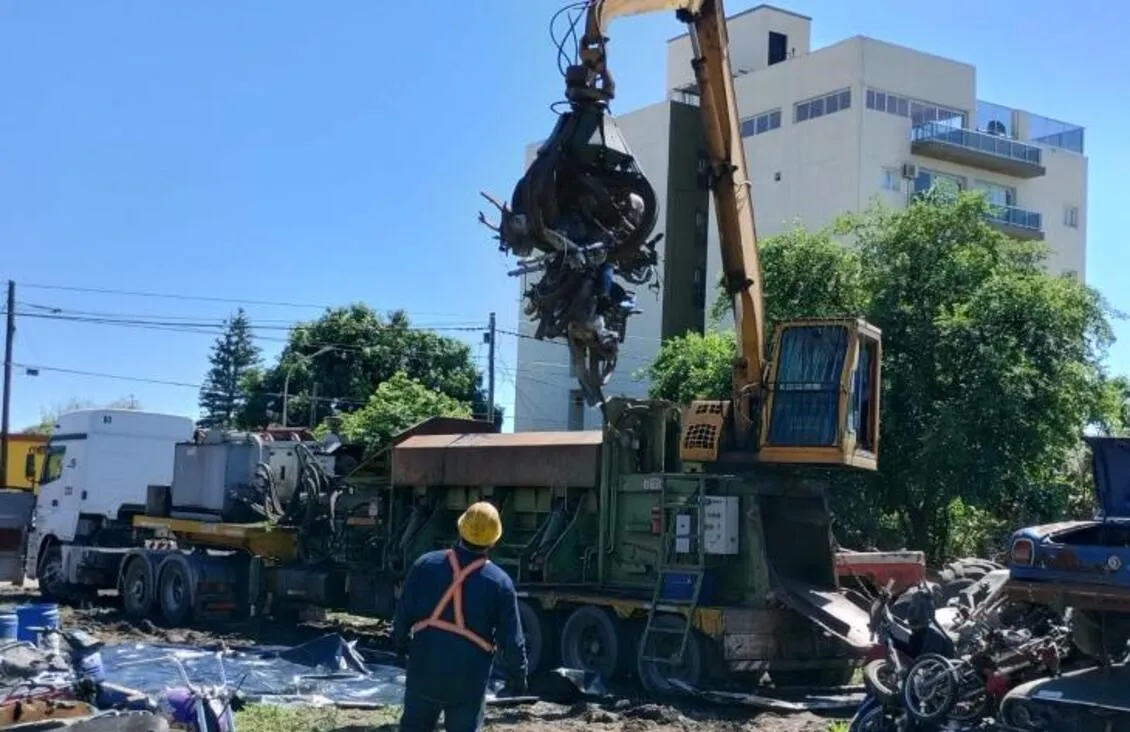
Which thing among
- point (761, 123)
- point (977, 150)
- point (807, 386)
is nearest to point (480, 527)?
point (807, 386)

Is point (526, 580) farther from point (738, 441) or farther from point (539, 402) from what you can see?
point (539, 402)

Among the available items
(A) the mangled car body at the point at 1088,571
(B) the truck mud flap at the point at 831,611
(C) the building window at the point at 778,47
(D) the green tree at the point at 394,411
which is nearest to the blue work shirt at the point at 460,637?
(A) the mangled car body at the point at 1088,571

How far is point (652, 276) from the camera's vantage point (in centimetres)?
1516

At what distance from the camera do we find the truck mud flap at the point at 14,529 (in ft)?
72.5

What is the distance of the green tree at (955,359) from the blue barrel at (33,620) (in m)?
12.7

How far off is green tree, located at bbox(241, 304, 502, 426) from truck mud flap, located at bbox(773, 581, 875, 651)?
132 feet

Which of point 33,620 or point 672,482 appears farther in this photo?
point 672,482

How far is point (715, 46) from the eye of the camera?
50.9 feet

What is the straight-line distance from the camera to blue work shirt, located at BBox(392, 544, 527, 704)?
7.29m

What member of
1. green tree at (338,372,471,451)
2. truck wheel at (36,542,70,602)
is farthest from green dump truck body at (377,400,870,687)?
green tree at (338,372,471,451)

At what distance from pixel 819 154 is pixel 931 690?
4129 centimetres

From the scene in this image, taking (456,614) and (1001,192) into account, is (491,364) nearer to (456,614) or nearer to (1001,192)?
(1001,192)

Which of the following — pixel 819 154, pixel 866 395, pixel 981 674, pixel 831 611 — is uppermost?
pixel 819 154

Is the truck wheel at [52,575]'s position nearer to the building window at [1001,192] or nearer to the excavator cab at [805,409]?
the excavator cab at [805,409]
